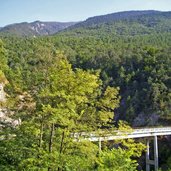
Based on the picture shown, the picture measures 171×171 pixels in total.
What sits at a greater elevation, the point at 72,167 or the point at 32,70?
the point at 32,70

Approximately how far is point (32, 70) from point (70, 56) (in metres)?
89.2

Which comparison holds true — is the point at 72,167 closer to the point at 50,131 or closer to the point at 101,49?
the point at 50,131

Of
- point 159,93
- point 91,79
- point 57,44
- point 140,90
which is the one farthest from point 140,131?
point 57,44

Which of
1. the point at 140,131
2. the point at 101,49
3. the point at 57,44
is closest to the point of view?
the point at 140,131

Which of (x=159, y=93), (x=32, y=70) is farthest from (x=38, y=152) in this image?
(x=159, y=93)

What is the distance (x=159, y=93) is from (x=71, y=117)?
63.5m

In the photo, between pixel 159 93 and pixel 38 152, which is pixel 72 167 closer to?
pixel 38 152

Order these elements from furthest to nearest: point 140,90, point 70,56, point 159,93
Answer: point 70,56 → point 140,90 → point 159,93

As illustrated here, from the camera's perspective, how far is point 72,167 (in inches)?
628

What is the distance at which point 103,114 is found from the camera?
17.5 m

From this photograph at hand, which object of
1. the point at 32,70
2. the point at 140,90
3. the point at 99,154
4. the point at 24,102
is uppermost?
the point at 32,70

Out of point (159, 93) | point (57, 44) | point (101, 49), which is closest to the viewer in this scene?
point (159, 93)

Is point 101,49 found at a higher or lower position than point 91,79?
lower

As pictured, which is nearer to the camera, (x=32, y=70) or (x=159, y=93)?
(x=32, y=70)
